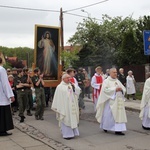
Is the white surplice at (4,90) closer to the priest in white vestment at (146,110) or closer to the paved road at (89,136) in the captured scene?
the paved road at (89,136)

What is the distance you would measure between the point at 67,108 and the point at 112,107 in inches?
48.3

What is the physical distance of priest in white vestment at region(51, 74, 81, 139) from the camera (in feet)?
26.2

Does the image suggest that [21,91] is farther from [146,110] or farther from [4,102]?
[146,110]

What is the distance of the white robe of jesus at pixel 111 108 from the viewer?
330 inches

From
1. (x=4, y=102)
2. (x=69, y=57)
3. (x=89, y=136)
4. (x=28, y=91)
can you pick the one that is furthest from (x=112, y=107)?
(x=69, y=57)

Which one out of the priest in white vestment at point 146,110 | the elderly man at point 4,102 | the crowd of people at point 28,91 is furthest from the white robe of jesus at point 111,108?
the crowd of people at point 28,91

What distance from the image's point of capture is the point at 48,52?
44.7 feet

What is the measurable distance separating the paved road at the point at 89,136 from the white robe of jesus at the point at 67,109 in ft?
0.78

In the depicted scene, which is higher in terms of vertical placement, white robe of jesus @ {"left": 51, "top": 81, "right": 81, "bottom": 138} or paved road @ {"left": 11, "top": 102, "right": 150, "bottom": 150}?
white robe of jesus @ {"left": 51, "top": 81, "right": 81, "bottom": 138}

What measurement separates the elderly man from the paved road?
2.17 ft

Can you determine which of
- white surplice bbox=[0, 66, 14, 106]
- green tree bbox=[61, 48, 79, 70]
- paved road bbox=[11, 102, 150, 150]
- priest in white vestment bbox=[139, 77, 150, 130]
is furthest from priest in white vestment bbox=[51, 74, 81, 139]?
green tree bbox=[61, 48, 79, 70]

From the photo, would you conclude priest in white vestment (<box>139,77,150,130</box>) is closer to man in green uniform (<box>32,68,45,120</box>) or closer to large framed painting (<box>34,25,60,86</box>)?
man in green uniform (<box>32,68,45,120</box>)

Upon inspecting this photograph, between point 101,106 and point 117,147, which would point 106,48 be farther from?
point 117,147

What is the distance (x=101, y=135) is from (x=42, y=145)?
69.9 inches
